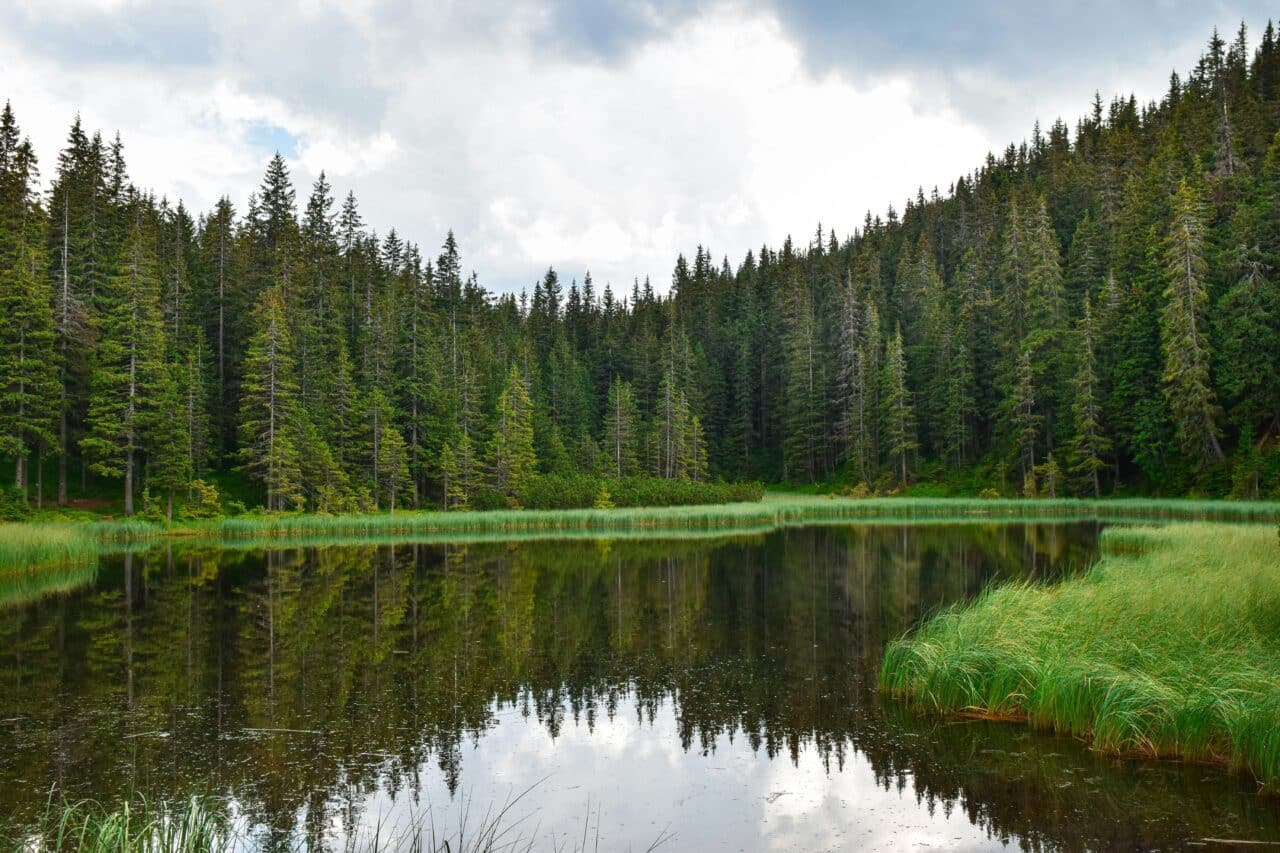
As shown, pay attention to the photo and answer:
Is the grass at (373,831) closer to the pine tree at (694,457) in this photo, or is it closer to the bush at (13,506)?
the bush at (13,506)

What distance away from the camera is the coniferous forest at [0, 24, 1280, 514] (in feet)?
159

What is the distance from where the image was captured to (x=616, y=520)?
47.8m

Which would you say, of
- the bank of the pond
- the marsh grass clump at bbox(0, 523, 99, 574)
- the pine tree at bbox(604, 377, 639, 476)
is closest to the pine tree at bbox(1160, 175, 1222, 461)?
the bank of the pond

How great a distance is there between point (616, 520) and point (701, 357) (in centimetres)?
5006

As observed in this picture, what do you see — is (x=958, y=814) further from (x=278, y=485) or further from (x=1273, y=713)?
(x=278, y=485)

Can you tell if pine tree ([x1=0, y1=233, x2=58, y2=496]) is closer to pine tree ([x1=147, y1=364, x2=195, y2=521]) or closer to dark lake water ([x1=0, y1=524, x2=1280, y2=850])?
pine tree ([x1=147, y1=364, x2=195, y2=521])

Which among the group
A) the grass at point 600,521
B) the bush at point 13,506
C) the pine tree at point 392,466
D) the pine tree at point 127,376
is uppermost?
the pine tree at point 127,376

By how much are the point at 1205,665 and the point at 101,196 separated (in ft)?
227

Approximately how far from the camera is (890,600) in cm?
2077

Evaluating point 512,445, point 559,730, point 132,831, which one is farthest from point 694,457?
point 132,831

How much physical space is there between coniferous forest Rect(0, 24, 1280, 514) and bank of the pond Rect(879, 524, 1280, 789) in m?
36.0

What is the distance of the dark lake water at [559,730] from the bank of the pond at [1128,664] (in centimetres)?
41

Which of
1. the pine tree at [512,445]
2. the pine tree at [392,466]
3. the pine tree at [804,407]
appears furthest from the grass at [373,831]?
the pine tree at [804,407]

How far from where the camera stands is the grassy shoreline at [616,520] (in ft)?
126
